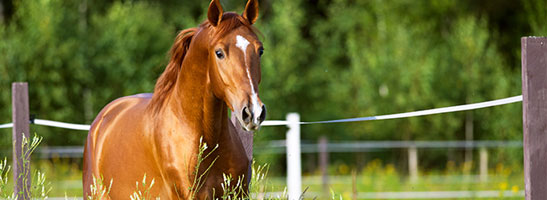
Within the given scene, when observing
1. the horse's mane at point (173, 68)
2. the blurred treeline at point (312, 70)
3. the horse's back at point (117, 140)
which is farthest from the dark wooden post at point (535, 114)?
the blurred treeline at point (312, 70)

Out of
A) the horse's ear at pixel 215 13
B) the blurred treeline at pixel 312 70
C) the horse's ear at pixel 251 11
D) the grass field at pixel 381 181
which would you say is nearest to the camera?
the horse's ear at pixel 215 13

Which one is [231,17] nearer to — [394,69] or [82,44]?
[82,44]

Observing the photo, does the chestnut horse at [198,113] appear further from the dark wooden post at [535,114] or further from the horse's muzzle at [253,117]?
the dark wooden post at [535,114]

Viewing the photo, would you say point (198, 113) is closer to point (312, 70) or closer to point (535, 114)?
point (535, 114)

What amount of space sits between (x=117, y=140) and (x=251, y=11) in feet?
3.68

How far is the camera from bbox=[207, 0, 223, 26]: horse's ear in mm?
3695

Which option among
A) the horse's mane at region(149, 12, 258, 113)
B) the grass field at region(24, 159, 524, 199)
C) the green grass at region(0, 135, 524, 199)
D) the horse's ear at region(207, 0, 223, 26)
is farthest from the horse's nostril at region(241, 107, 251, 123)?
the grass field at region(24, 159, 524, 199)

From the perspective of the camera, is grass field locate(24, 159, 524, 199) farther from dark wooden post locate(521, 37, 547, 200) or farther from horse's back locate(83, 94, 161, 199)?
dark wooden post locate(521, 37, 547, 200)

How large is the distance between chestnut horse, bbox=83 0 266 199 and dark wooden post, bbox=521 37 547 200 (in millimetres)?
1160

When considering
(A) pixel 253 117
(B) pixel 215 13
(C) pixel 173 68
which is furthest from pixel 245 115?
(C) pixel 173 68

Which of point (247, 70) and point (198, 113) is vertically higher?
point (247, 70)

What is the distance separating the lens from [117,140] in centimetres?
434

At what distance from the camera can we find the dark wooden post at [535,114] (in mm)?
3346

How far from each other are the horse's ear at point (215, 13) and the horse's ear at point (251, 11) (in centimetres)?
19
